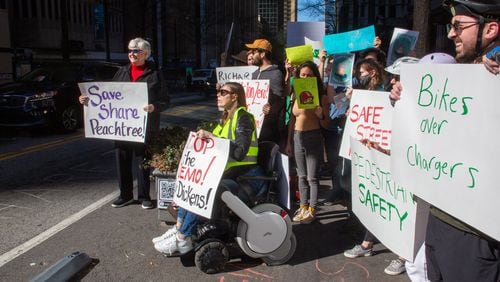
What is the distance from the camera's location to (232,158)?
3879mm

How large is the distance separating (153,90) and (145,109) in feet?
0.91

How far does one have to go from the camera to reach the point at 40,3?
3809 cm

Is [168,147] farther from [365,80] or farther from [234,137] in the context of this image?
[365,80]

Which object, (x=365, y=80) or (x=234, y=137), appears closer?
(x=234, y=137)

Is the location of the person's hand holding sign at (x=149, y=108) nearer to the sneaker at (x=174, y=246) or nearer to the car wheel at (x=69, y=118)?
the sneaker at (x=174, y=246)

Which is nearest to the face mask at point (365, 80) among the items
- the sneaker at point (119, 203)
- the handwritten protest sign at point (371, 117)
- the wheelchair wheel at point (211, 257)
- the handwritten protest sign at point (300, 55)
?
the handwritten protest sign at point (371, 117)

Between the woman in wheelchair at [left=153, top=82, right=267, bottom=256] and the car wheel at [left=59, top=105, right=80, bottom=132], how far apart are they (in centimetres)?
849

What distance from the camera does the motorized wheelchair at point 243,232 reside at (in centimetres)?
387

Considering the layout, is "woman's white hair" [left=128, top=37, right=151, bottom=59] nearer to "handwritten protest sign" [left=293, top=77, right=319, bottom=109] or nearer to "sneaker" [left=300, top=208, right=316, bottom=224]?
"handwritten protest sign" [left=293, top=77, right=319, bottom=109]

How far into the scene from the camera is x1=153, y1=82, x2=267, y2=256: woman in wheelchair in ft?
13.0

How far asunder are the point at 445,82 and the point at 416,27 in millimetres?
7046

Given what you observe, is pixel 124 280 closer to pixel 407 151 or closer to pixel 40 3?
pixel 407 151

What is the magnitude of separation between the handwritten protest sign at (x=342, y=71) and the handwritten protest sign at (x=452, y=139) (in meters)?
2.98

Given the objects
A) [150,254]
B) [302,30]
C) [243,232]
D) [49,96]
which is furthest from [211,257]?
[49,96]
